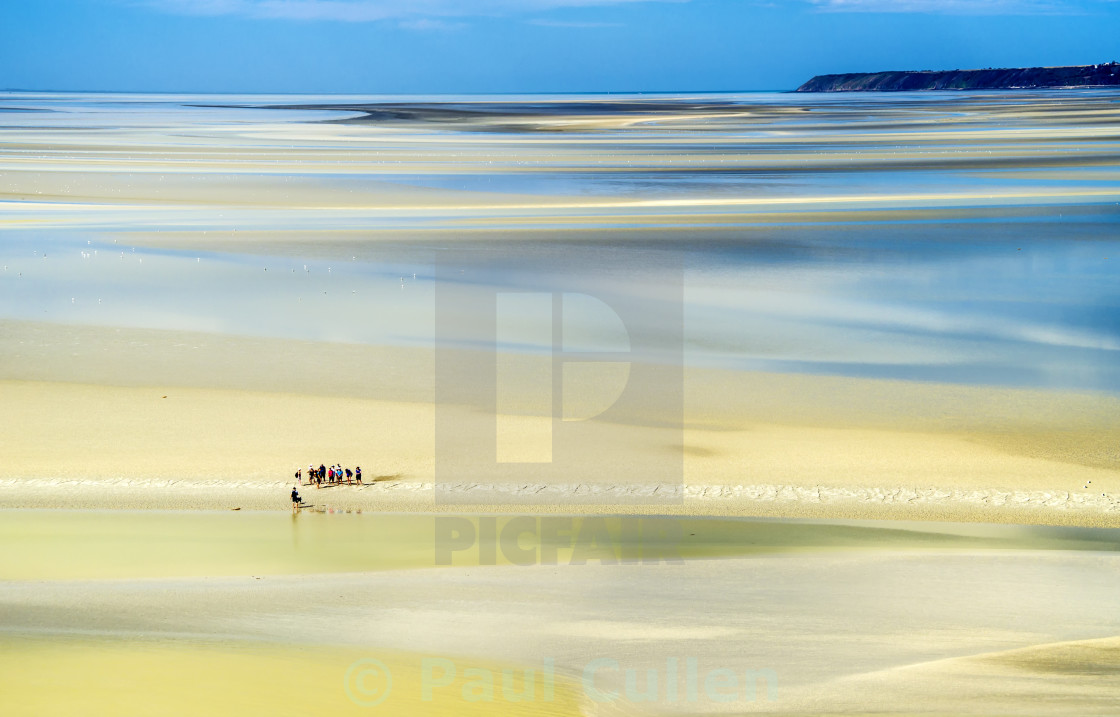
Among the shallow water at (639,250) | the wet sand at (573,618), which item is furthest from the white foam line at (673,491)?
the shallow water at (639,250)

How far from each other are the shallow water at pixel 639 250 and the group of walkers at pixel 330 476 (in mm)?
5364

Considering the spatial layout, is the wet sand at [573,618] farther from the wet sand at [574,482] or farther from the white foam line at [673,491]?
the white foam line at [673,491]

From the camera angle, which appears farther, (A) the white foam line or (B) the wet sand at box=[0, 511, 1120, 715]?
(A) the white foam line

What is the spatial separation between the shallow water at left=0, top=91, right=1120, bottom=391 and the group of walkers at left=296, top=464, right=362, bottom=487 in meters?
5.36

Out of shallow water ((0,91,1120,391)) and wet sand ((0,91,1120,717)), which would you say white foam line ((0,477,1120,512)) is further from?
shallow water ((0,91,1120,391))

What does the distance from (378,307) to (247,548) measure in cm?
934

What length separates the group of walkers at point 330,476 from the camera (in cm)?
1070

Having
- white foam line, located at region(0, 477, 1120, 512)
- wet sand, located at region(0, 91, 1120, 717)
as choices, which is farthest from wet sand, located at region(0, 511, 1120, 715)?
white foam line, located at region(0, 477, 1120, 512)

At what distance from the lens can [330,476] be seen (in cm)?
1087

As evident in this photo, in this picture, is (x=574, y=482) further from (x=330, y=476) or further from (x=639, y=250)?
(x=639, y=250)

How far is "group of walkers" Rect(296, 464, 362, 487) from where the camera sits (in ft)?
35.1

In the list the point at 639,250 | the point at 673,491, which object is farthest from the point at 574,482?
the point at 639,250

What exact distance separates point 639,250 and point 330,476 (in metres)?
13.4

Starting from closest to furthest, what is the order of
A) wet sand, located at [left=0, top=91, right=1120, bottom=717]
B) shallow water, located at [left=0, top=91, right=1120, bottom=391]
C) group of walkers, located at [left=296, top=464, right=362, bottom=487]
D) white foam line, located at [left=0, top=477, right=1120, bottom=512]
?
wet sand, located at [left=0, top=91, right=1120, bottom=717] → white foam line, located at [left=0, top=477, right=1120, bottom=512] → group of walkers, located at [left=296, top=464, right=362, bottom=487] → shallow water, located at [left=0, top=91, right=1120, bottom=391]
